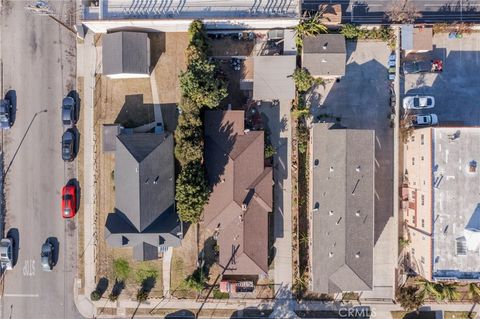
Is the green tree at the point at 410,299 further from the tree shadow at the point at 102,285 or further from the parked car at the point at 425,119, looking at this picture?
the tree shadow at the point at 102,285

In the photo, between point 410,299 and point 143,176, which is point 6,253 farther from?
point 410,299

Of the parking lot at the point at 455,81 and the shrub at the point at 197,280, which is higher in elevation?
the parking lot at the point at 455,81

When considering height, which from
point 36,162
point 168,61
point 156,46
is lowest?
point 36,162

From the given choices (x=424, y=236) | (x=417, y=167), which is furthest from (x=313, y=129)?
(x=424, y=236)

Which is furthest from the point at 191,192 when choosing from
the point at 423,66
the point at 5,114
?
the point at 423,66

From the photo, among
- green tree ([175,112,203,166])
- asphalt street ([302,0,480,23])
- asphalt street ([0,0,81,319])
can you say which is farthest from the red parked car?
asphalt street ([302,0,480,23])

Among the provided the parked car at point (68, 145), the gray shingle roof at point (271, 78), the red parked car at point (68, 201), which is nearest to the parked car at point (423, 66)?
the gray shingle roof at point (271, 78)

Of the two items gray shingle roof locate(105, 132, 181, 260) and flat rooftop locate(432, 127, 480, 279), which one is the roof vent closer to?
flat rooftop locate(432, 127, 480, 279)
